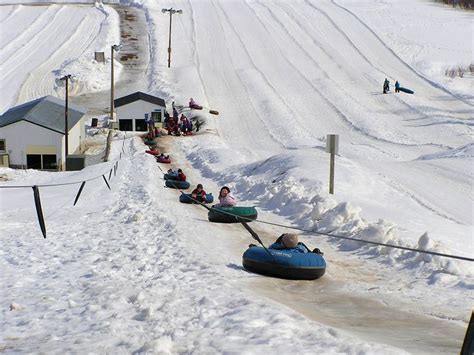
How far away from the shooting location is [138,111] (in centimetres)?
5125

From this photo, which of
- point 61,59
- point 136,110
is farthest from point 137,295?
point 61,59

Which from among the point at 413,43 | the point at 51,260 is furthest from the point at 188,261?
the point at 413,43

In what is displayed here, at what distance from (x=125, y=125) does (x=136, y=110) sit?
5.12 feet

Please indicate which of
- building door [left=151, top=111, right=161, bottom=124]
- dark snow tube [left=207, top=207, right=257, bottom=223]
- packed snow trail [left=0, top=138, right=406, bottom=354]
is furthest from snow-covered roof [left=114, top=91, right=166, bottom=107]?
dark snow tube [left=207, top=207, right=257, bottom=223]

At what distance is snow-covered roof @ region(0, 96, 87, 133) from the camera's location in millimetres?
44094

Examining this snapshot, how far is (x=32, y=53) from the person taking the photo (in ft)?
253

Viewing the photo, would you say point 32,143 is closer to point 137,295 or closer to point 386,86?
point 386,86

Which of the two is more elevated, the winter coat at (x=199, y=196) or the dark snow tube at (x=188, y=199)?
the winter coat at (x=199, y=196)

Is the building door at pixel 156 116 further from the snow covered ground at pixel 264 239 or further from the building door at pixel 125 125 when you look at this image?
the snow covered ground at pixel 264 239

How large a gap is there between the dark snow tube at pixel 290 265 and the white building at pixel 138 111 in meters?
40.5

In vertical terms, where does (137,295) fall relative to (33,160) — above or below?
above

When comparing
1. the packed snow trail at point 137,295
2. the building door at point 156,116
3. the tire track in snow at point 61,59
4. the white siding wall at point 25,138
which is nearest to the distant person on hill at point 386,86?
the building door at point 156,116

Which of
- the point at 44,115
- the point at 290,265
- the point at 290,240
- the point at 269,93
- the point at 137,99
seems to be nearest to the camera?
the point at 290,265

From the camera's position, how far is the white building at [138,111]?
5112 centimetres
